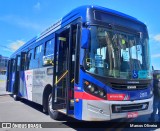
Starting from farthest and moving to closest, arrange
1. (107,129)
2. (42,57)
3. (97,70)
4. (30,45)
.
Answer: (30,45) < (42,57) < (107,129) < (97,70)

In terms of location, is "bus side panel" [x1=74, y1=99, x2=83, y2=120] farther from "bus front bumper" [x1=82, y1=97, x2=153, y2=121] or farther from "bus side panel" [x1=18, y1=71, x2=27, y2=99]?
"bus side panel" [x1=18, y1=71, x2=27, y2=99]

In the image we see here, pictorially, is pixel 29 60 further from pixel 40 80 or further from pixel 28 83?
pixel 40 80

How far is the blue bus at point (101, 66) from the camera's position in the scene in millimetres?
6680

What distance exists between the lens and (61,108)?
8.34 meters

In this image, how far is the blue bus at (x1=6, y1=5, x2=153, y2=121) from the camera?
6.68m

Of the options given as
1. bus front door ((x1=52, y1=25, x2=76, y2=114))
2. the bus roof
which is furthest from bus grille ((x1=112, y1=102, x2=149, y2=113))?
the bus roof

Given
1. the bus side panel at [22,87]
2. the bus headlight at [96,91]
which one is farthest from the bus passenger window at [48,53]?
the bus side panel at [22,87]

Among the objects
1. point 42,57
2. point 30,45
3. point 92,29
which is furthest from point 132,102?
point 30,45

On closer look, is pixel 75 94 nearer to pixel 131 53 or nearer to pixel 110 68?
pixel 110 68

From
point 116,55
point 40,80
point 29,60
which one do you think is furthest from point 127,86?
point 29,60

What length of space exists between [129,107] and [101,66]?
1.44 meters

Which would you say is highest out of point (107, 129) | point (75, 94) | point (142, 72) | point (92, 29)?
point (92, 29)

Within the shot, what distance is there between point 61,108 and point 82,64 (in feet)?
7.00

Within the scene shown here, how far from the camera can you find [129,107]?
7.14m
